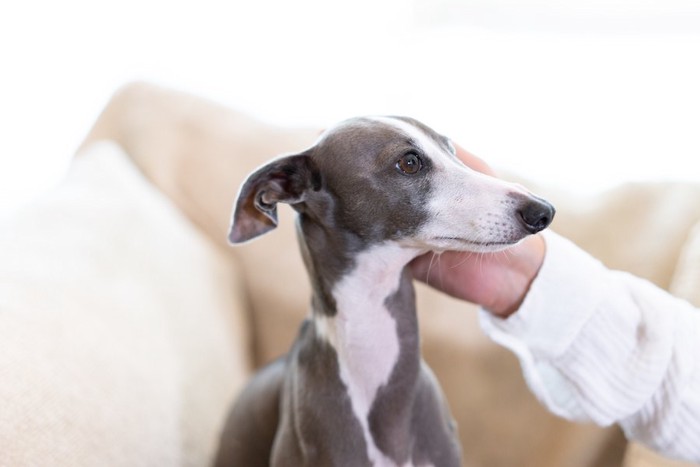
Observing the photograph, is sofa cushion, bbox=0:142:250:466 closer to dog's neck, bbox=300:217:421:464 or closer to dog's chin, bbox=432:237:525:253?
dog's neck, bbox=300:217:421:464

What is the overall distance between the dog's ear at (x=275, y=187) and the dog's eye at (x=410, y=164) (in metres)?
0.11

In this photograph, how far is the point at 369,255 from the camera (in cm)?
96

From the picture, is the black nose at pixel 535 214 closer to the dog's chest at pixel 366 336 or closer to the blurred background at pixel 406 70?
the dog's chest at pixel 366 336

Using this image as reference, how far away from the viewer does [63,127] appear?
2188 mm

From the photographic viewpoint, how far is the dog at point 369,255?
92cm

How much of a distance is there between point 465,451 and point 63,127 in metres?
1.44

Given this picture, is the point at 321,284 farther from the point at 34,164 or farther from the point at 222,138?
the point at 34,164

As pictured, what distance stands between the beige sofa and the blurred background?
0.36 ft

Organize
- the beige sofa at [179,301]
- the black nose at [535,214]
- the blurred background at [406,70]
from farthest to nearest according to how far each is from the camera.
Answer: the blurred background at [406,70], the beige sofa at [179,301], the black nose at [535,214]

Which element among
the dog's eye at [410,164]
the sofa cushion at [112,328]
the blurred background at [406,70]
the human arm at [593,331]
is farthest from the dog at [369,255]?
the blurred background at [406,70]

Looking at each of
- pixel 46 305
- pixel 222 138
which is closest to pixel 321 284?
pixel 46 305

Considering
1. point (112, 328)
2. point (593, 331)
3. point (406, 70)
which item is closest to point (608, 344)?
point (593, 331)

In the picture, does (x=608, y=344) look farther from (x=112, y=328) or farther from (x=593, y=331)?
(x=112, y=328)

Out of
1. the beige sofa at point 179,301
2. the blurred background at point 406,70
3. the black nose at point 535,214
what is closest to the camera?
the black nose at point 535,214
